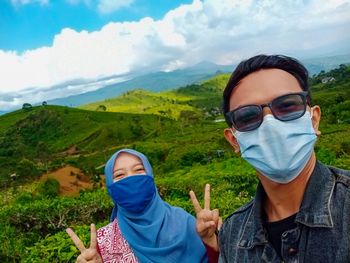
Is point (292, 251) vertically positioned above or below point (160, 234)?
above

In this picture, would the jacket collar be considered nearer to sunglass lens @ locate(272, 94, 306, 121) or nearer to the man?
the man

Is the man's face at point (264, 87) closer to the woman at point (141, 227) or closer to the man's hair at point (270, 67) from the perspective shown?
the man's hair at point (270, 67)

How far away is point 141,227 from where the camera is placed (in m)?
2.96

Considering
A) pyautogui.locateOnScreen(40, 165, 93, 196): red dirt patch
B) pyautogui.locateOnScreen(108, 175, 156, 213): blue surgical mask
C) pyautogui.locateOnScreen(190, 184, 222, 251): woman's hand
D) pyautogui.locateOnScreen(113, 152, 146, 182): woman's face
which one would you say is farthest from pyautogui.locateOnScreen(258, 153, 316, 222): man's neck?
pyautogui.locateOnScreen(40, 165, 93, 196): red dirt patch

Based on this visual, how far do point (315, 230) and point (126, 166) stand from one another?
186 cm

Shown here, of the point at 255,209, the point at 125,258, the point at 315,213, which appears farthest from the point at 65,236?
the point at 315,213

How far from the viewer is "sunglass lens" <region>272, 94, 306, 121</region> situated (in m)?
1.68

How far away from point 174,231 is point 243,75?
159cm

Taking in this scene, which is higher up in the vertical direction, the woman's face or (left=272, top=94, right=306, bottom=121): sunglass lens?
(left=272, top=94, right=306, bottom=121): sunglass lens

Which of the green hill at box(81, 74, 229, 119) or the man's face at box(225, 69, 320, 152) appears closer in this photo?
the man's face at box(225, 69, 320, 152)

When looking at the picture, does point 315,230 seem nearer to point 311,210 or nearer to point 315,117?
point 311,210

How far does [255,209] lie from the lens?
175 cm

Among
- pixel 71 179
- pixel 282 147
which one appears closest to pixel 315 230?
pixel 282 147

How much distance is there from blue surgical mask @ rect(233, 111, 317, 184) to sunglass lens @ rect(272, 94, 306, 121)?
2cm
